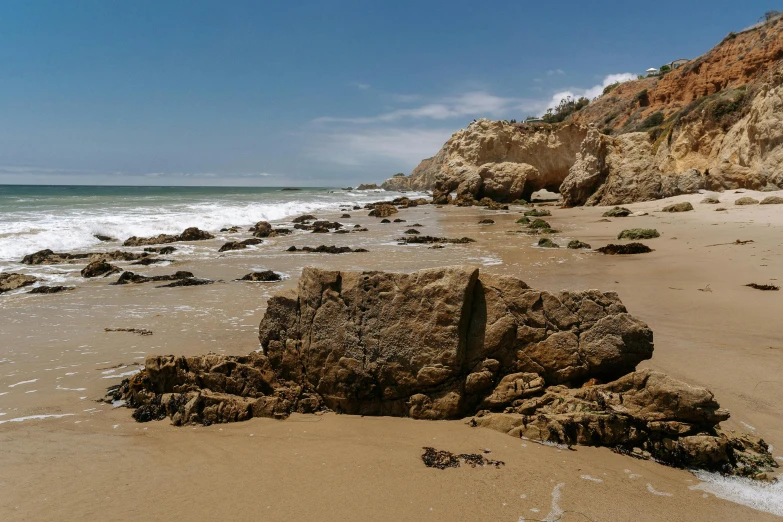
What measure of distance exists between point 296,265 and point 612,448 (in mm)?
10379

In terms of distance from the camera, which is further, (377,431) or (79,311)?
(79,311)

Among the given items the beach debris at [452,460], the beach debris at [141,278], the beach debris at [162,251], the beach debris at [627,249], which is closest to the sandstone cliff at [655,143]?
the beach debris at [627,249]

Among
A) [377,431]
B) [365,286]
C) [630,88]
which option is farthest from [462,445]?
[630,88]

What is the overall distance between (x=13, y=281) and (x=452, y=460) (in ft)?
36.1

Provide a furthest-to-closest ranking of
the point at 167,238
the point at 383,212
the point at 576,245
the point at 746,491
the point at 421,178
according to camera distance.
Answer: the point at 421,178
the point at 383,212
the point at 167,238
the point at 576,245
the point at 746,491

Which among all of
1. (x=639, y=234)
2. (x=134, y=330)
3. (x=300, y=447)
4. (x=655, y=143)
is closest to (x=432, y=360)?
(x=300, y=447)

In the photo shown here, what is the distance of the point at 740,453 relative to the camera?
10.8ft

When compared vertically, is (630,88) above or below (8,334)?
above

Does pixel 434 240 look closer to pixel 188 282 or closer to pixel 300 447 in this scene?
pixel 188 282

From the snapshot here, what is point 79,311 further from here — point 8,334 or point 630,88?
point 630,88

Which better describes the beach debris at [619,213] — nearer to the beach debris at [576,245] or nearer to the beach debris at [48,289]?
the beach debris at [576,245]

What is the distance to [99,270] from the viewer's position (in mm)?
11922

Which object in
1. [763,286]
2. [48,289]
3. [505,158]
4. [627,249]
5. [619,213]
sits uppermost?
[505,158]

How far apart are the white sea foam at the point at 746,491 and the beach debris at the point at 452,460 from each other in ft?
4.16
